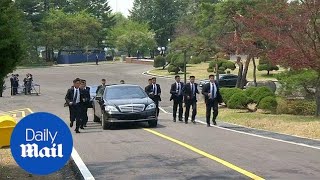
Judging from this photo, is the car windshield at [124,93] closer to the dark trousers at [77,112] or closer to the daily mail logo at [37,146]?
the dark trousers at [77,112]

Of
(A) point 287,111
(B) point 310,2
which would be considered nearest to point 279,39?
(B) point 310,2

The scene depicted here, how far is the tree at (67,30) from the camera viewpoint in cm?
8450

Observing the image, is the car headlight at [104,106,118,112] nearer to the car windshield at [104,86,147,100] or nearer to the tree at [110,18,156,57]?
the car windshield at [104,86,147,100]

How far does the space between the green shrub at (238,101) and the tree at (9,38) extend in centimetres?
1718

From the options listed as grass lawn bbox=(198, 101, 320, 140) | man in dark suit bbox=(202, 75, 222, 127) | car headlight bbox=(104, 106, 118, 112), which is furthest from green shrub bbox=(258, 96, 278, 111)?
car headlight bbox=(104, 106, 118, 112)

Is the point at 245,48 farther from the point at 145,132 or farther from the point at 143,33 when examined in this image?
the point at 143,33

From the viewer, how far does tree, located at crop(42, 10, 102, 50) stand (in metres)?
84.5

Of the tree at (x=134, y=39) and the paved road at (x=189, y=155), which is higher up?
the tree at (x=134, y=39)

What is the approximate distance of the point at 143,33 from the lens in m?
97.6

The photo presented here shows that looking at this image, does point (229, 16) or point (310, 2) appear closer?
point (310, 2)

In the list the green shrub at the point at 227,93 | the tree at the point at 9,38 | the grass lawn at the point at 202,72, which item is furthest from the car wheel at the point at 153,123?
the grass lawn at the point at 202,72

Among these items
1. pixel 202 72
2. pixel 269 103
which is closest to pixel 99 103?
pixel 269 103

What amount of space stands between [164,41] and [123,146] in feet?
336

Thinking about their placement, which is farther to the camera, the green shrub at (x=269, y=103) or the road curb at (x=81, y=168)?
the green shrub at (x=269, y=103)
